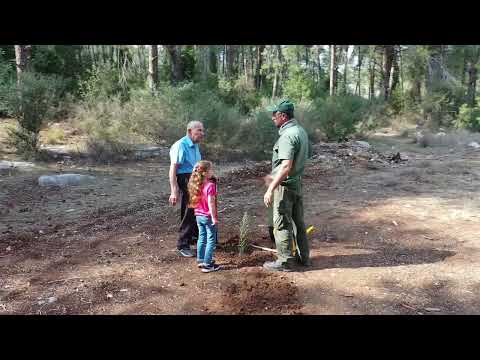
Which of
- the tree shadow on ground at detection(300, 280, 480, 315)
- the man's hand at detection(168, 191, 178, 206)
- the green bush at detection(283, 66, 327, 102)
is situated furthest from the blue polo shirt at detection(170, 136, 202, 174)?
the green bush at detection(283, 66, 327, 102)

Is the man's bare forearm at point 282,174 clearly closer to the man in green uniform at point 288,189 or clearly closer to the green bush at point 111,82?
the man in green uniform at point 288,189

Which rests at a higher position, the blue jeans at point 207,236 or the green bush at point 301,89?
the green bush at point 301,89

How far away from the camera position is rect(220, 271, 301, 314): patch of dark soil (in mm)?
4012

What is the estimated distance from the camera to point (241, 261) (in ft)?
17.4

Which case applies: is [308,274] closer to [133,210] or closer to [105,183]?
[133,210]

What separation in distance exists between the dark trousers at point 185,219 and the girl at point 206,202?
1.64 feet

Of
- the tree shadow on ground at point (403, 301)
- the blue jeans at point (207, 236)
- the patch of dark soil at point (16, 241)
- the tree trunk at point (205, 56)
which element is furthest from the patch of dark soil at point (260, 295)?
the tree trunk at point (205, 56)

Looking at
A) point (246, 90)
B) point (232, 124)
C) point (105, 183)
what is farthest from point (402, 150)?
point (105, 183)

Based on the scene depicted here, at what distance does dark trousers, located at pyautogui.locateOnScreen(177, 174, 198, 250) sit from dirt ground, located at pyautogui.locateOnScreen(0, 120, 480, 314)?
255 millimetres

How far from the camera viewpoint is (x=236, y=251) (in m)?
5.68

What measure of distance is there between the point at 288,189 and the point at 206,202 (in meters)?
0.98

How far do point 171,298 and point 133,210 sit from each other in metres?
3.64

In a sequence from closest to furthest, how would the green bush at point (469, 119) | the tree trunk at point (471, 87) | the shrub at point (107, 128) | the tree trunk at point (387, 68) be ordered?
the shrub at point (107, 128) → the green bush at point (469, 119) → the tree trunk at point (471, 87) → the tree trunk at point (387, 68)

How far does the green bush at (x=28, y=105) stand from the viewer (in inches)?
415
